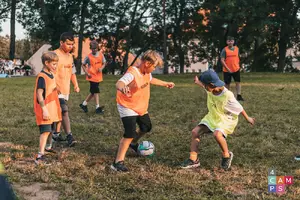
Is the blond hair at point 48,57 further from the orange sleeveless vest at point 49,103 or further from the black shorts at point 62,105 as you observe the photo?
the black shorts at point 62,105

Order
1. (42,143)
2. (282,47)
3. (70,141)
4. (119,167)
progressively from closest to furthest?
(119,167), (42,143), (70,141), (282,47)

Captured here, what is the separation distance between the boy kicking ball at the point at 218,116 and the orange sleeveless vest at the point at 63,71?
2.70 metres

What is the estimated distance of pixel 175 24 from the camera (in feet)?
160

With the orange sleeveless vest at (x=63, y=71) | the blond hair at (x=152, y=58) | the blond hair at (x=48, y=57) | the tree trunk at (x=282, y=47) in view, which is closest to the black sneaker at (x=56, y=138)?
the orange sleeveless vest at (x=63, y=71)

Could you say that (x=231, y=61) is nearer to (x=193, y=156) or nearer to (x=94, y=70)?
(x=94, y=70)

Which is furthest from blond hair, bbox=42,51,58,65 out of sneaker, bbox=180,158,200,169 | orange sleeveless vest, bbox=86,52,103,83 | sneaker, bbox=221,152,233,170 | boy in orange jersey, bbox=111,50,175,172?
orange sleeveless vest, bbox=86,52,103,83

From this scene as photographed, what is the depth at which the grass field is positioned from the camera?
4188mm

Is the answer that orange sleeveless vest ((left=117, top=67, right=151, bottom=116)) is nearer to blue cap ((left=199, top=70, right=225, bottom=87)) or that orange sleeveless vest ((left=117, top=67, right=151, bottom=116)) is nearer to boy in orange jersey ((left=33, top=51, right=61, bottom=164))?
blue cap ((left=199, top=70, right=225, bottom=87))

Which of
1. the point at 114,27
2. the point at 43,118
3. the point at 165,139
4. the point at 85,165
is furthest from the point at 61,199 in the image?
the point at 114,27

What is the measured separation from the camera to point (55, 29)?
39.1m

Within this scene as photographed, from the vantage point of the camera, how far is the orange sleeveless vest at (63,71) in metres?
6.89

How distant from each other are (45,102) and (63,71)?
4.86 ft

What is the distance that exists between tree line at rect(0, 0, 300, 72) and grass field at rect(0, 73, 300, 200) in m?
26.7

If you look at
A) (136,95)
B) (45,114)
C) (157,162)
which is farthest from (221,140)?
(45,114)
